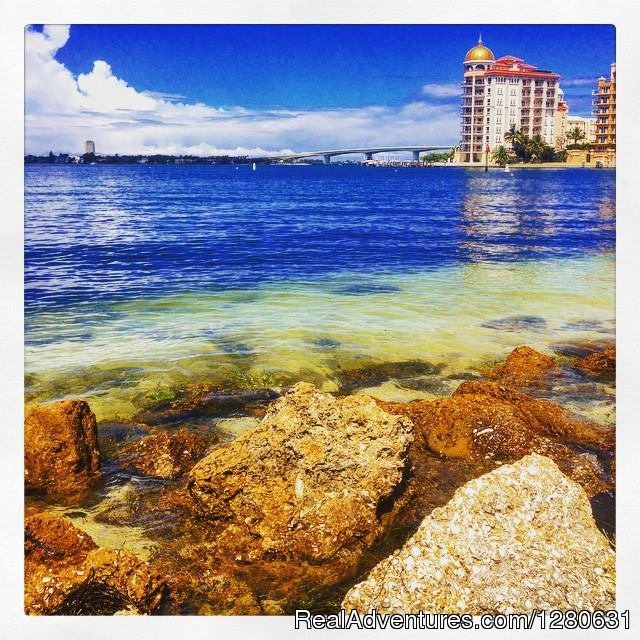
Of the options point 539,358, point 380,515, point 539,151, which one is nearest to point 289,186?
point 539,151

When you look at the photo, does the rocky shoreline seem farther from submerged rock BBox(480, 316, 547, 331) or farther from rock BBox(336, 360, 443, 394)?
submerged rock BBox(480, 316, 547, 331)

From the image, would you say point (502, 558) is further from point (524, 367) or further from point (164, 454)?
point (524, 367)

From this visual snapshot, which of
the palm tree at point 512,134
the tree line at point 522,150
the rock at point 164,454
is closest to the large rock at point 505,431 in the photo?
the rock at point 164,454

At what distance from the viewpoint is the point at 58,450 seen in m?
4.09

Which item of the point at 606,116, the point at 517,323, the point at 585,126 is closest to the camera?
the point at 606,116

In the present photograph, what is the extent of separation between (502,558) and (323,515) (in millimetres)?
923

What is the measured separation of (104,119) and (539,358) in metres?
4.71

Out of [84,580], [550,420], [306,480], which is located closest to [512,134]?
[550,420]

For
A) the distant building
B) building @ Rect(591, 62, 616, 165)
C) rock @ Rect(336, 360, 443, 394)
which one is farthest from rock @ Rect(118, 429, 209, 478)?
the distant building

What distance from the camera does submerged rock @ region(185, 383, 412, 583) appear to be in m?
3.49

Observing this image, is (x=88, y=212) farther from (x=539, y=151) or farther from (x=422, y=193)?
(x=422, y=193)

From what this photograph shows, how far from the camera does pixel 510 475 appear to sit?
11.5 ft

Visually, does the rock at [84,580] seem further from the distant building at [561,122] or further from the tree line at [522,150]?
the tree line at [522,150]

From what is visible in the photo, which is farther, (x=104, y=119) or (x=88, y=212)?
(x=88, y=212)
